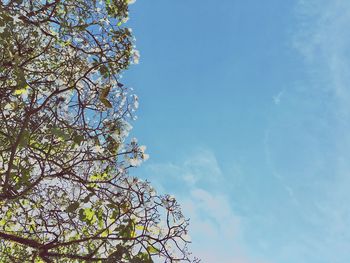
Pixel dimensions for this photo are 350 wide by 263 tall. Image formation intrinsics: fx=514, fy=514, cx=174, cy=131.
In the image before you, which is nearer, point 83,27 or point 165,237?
point 165,237

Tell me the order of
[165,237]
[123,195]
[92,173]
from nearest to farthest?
[165,237]
[123,195]
[92,173]

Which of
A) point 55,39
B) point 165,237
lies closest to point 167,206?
point 165,237

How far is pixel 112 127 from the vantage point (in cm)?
592

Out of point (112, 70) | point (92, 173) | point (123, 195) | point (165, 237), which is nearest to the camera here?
point (165, 237)

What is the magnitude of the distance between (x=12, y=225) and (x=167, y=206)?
275cm

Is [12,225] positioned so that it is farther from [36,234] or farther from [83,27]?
[83,27]

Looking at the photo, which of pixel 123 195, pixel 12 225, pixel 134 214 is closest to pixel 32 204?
pixel 12 225

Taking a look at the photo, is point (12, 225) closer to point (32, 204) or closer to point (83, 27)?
point (32, 204)

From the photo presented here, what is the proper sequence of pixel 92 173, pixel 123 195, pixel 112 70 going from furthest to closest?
pixel 112 70 → pixel 92 173 → pixel 123 195

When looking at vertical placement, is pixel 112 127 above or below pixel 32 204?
above

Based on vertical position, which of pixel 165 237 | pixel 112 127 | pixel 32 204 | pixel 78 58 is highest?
pixel 78 58

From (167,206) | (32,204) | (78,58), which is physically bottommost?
(167,206)

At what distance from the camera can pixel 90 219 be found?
231 inches

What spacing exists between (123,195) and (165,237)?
847 mm
